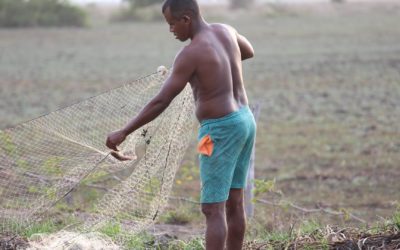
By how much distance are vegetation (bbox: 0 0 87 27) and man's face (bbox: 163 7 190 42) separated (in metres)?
30.6

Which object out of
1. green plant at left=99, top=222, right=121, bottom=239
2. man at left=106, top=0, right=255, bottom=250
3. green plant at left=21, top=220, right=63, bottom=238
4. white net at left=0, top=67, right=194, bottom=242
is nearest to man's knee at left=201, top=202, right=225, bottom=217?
man at left=106, top=0, right=255, bottom=250

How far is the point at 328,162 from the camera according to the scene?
1043 centimetres

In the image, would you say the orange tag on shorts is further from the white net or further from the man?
the white net

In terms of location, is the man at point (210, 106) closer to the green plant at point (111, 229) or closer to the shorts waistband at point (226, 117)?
the shorts waistband at point (226, 117)

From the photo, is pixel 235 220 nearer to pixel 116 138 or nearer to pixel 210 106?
pixel 210 106

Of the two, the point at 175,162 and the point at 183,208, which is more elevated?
the point at 175,162

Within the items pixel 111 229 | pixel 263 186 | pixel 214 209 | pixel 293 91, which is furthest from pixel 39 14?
pixel 214 209

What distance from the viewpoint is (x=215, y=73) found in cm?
465

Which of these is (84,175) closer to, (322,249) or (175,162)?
(175,162)

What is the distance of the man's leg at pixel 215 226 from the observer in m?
4.66

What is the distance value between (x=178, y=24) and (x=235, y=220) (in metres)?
1.20

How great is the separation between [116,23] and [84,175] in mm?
33694

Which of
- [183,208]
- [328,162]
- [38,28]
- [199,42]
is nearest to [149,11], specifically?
[38,28]

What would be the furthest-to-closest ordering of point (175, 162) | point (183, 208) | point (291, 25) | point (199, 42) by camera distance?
point (291, 25) → point (183, 208) → point (175, 162) → point (199, 42)
